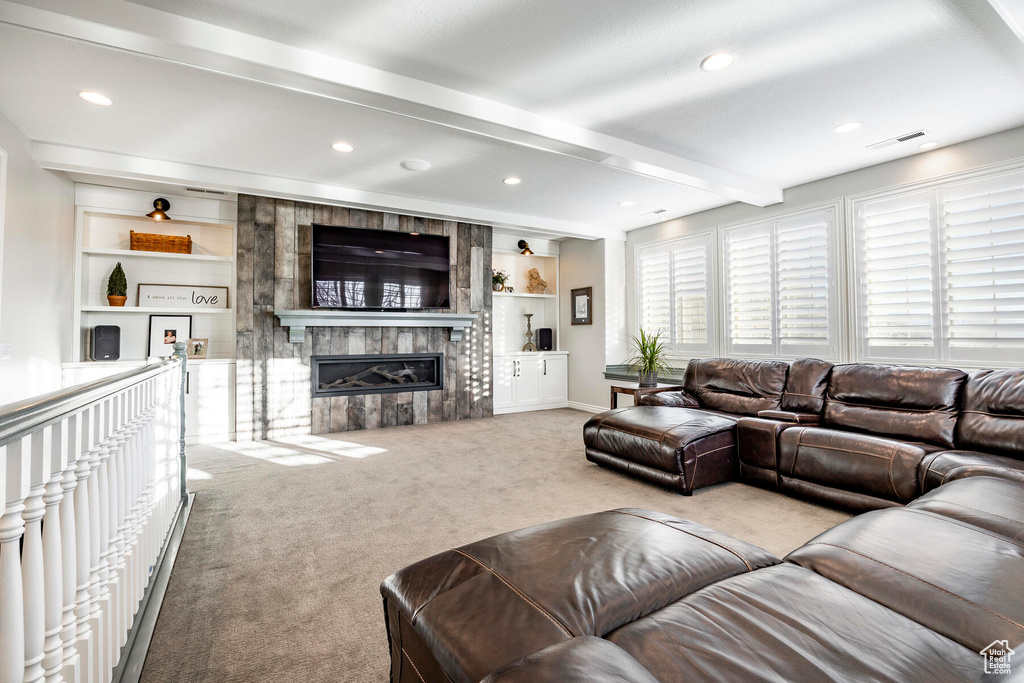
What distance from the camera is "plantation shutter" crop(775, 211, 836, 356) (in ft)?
14.5

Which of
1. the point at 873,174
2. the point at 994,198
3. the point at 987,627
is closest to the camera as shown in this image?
the point at 987,627

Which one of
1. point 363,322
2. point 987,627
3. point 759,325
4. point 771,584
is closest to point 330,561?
point 771,584

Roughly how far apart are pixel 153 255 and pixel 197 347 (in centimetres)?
98

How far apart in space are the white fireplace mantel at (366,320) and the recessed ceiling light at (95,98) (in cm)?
214

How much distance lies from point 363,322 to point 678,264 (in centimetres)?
379

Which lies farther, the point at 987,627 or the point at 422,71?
the point at 422,71

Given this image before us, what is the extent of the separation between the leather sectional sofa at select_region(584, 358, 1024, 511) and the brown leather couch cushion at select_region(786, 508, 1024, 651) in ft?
4.27

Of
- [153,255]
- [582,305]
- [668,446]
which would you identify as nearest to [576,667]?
[668,446]

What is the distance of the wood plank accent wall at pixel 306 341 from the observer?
4754 millimetres

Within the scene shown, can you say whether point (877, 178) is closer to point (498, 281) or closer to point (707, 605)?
point (498, 281)

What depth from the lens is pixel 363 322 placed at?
17.2 ft

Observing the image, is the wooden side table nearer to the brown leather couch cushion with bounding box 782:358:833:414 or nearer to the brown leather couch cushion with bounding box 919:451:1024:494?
the brown leather couch cushion with bounding box 782:358:833:414

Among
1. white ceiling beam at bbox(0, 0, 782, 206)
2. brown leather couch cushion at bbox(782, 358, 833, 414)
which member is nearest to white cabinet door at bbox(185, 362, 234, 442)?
white ceiling beam at bbox(0, 0, 782, 206)

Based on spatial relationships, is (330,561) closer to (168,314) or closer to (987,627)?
(987,627)
